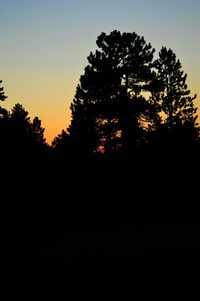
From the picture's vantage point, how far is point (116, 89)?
3784cm

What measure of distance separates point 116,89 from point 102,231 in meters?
25.0

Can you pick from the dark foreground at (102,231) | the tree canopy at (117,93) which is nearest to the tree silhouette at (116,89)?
the tree canopy at (117,93)

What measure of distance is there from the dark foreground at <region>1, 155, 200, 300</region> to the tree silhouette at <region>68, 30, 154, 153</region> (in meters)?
14.2

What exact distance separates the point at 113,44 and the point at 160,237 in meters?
27.9

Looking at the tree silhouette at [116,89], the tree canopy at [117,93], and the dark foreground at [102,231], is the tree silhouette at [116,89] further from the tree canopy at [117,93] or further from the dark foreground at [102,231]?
the dark foreground at [102,231]

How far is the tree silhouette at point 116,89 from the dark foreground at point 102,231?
14215mm

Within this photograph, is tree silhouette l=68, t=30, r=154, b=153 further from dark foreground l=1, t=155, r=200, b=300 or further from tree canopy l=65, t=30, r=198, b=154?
dark foreground l=1, t=155, r=200, b=300

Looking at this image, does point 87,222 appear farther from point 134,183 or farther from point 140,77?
point 140,77

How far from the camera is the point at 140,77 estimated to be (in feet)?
125

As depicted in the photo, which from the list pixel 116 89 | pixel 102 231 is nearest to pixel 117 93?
pixel 116 89

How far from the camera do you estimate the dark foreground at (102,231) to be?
7746 millimetres

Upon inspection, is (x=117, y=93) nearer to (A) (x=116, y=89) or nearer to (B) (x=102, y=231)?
(A) (x=116, y=89)

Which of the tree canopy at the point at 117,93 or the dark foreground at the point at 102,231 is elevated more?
the tree canopy at the point at 117,93

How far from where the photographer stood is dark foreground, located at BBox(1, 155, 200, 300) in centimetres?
775
